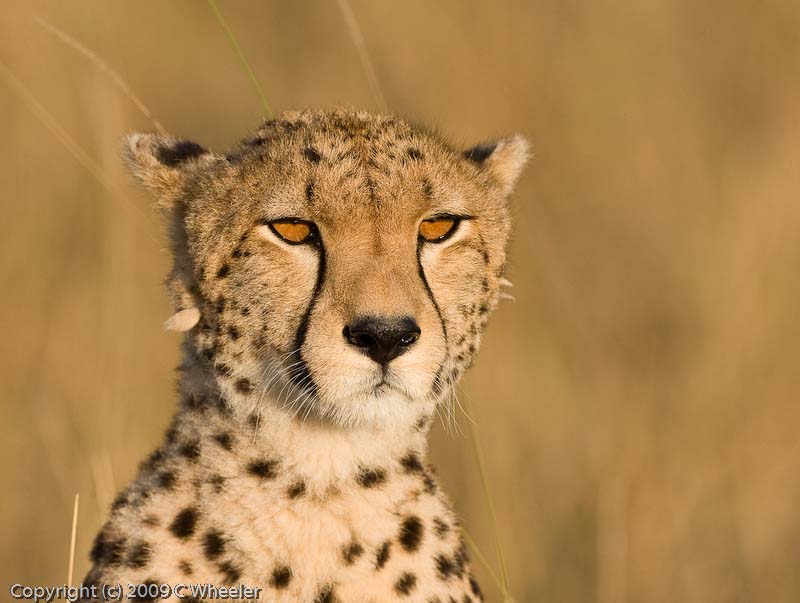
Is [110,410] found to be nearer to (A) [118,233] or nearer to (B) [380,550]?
(A) [118,233]

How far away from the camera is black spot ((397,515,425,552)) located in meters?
3.35

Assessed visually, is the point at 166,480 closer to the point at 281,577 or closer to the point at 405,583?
the point at 281,577

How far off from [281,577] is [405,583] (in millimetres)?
270

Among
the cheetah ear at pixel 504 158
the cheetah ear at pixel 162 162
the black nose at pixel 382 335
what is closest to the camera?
the black nose at pixel 382 335

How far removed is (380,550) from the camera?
3318 millimetres

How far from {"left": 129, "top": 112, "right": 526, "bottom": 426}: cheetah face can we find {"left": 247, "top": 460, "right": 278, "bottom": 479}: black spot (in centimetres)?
13

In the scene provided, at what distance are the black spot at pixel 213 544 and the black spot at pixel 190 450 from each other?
0.63 feet

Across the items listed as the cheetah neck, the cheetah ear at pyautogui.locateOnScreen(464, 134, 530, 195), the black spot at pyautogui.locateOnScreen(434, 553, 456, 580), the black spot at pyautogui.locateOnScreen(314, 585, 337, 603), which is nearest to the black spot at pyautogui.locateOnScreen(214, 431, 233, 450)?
the cheetah neck

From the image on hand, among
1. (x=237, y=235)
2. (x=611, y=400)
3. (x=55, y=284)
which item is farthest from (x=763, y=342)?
(x=237, y=235)

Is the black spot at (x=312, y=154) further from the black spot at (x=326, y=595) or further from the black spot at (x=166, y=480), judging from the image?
the black spot at (x=326, y=595)

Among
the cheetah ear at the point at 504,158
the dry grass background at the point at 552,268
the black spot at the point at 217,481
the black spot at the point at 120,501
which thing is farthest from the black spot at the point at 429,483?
the dry grass background at the point at 552,268

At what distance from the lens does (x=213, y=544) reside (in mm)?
3283

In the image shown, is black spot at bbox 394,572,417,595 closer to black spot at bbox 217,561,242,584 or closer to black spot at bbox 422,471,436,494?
black spot at bbox 422,471,436,494

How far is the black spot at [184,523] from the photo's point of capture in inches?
130
